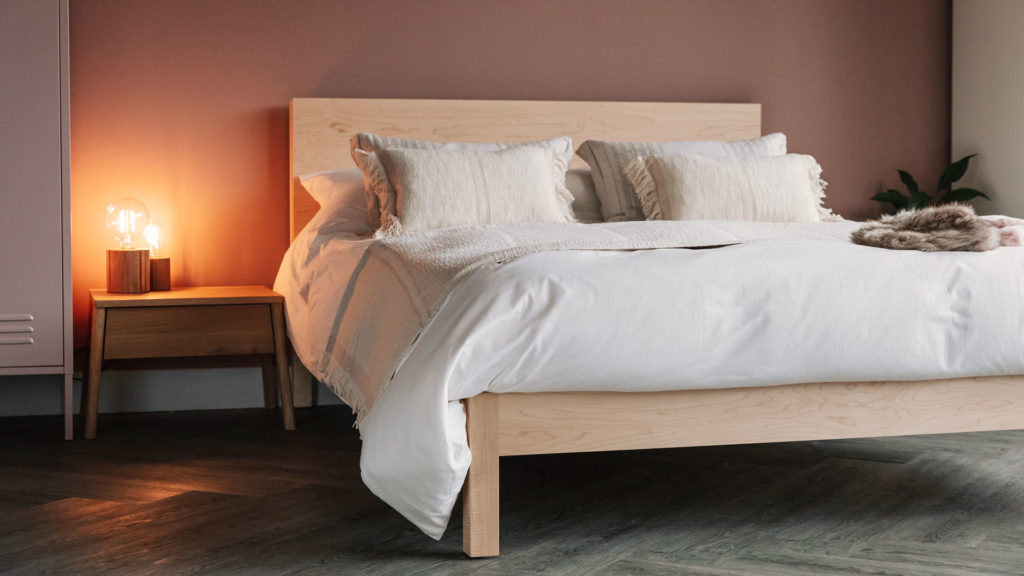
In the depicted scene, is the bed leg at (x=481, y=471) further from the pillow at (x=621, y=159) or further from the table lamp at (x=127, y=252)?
the table lamp at (x=127, y=252)

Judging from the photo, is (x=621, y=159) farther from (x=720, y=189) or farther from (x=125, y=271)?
(x=125, y=271)

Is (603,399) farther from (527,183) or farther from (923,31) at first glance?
(923,31)

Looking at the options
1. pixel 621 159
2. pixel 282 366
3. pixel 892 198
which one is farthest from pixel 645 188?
pixel 892 198

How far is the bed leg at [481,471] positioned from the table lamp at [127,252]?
69.7 inches

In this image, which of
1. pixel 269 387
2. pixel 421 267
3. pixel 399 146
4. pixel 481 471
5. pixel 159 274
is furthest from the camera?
pixel 269 387

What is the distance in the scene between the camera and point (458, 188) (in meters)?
3.09

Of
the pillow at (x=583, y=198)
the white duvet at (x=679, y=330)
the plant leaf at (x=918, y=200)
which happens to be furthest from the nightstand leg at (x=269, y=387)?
the plant leaf at (x=918, y=200)

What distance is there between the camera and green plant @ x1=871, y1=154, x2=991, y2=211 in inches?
170

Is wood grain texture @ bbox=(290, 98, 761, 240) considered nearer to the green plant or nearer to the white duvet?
Result: the green plant

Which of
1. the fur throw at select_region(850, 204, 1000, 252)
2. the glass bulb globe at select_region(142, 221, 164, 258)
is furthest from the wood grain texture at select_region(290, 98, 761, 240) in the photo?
the fur throw at select_region(850, 204, 1000, 252)

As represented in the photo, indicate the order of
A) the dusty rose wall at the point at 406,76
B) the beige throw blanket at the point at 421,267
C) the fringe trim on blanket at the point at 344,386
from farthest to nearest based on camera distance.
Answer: the dusty rose wall at the point at 406,76 → the fringe trim on blanket at the point at 344,386 → the beige throw blanket at the point at 421,267

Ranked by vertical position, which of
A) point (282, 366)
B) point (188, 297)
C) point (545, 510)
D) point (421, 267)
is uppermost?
point (421, 267)

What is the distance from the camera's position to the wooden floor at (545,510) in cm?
201

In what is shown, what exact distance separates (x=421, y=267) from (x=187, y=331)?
1.30 metres
